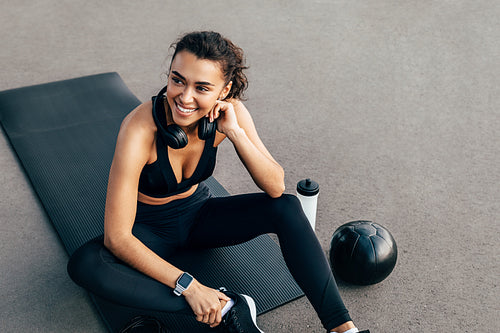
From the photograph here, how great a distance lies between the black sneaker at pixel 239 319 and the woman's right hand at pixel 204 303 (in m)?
0.07

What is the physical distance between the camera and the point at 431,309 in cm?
201

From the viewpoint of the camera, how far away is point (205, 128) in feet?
5.70

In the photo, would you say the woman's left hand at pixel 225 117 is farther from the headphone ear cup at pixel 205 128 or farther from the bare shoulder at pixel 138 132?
the bare shoulder at pixel 138 132

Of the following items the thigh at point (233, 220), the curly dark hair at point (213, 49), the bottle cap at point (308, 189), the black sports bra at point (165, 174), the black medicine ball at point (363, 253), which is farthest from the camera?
the bottle cap at point (308, 189)

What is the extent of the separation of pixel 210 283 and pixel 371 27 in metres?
3.26

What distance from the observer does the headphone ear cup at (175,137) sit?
1.67 m

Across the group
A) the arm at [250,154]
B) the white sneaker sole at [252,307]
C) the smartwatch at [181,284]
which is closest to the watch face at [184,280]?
the smartwatch at [181,284]

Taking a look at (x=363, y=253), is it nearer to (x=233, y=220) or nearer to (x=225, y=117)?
(x=233, y=220)

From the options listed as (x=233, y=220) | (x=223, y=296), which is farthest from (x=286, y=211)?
(x=223, y=296)

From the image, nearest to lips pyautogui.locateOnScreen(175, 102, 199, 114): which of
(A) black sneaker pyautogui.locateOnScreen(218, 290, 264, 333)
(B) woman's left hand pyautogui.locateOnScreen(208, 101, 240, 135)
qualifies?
(B) woman's left hand pyautogui.locateOnScreen(208, 101, 240, 135)

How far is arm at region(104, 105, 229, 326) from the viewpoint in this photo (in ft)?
5.39

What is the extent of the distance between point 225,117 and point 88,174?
44.9 inches

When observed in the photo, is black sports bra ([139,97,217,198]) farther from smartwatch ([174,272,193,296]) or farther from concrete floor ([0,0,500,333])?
concrete floor ([0,0,500,333])

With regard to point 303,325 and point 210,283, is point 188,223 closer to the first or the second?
point 210,283
